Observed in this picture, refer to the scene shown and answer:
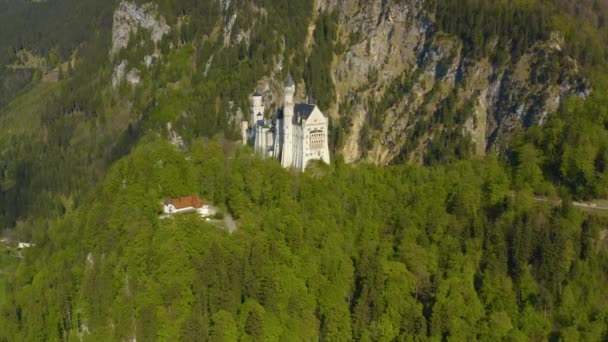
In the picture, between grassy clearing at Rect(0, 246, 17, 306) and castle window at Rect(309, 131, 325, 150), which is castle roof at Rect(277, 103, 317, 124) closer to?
castle window at Rect(309, 131, 325, 150)

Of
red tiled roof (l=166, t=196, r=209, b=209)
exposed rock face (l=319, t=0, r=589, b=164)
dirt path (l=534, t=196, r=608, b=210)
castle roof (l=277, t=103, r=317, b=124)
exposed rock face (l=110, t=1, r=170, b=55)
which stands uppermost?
exposed rock face (l=110, t=1, r=170, b=55)

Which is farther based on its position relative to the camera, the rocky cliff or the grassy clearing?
the rocky cliff

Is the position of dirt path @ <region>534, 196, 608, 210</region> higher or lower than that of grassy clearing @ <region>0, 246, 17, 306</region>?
higher

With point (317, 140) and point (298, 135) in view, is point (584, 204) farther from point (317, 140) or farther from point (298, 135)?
point (298, 135)

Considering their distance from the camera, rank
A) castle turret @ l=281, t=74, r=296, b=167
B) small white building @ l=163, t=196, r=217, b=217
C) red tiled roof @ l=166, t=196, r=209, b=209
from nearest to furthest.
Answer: small white building @ l=163, t=196, r=217, b=217 → red tiled roof @ l=166, t=196, r=209, b=209 → castle turret @ l=281, t=74, r=296, b=167

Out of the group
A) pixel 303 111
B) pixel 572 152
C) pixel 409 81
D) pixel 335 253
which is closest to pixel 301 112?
pixel 303 111

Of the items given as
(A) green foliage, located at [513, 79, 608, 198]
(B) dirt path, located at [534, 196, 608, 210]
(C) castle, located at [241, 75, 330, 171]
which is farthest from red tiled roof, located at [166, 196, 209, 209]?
(B) dirt path, located at [534, 196, 608, 210]

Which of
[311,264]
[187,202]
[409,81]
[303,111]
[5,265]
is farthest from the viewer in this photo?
[409,81]
